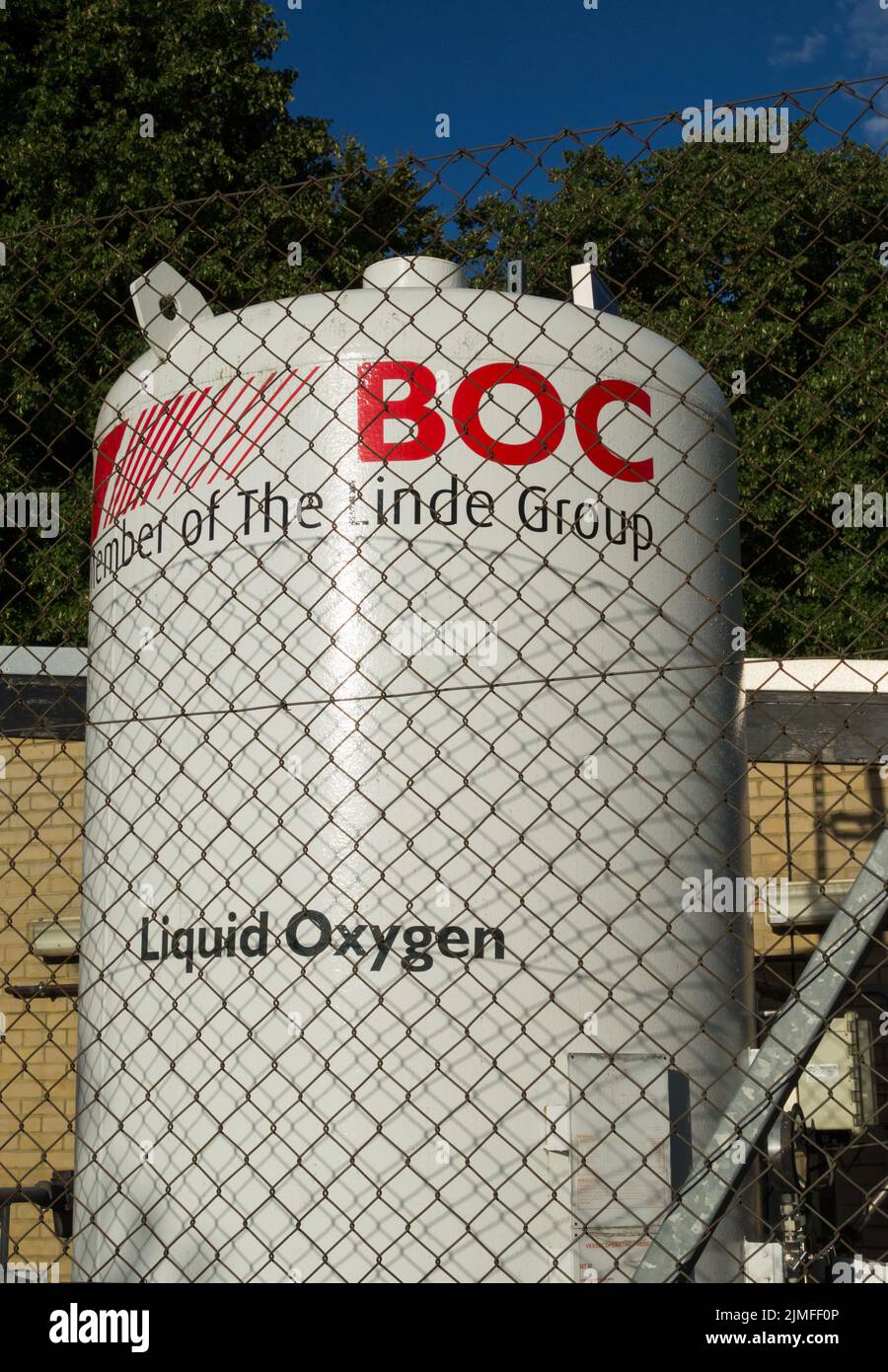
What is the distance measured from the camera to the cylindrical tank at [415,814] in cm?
289

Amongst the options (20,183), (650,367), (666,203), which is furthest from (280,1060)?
(666,203)

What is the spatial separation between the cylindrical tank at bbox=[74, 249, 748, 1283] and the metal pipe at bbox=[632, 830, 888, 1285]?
14cm

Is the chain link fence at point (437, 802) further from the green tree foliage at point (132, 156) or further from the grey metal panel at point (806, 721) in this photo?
the green tree foliage at point (132, 156)

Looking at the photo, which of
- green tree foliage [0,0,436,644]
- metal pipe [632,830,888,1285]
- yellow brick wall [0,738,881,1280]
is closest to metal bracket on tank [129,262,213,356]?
metal pipe [632,830,888,1285]

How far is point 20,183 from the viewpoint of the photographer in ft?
36.1

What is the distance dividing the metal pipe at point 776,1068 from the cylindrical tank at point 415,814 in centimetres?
14

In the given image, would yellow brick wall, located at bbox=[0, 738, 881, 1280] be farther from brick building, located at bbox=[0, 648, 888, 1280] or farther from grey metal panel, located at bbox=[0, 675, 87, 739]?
grey metal panel, located at bbox=[0, 675, 87, 739]

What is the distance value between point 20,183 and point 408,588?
9.14 metres

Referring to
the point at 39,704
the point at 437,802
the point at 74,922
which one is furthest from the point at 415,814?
the point at 74,922

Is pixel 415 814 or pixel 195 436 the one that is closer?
pixel 415 814

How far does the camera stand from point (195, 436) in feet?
11.0

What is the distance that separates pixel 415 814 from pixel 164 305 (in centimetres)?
144

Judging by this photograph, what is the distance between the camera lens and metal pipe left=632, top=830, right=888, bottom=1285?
2.65m

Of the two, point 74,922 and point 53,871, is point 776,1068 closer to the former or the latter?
point 74,922
